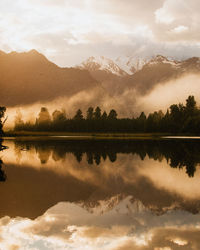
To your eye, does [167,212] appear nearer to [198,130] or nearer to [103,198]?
[103,198]

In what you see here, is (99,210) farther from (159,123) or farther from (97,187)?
(159,123)

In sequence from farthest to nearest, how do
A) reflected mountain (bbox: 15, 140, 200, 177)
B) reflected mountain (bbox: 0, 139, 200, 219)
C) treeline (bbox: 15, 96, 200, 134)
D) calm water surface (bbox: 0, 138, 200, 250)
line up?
treeline (bbox: 15, 96, 200, 134), reflected mountain (bbox: 15, 140, 200, 177), reflected mountain (bbox: 0, 139, 200, 219), calm water surface (bbox: 0, 138, 200, 250)

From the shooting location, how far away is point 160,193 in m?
21.2

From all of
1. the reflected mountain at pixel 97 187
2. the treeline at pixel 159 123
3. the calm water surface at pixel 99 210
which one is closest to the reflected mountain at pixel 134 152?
the reflected mountain at pixel 97 187

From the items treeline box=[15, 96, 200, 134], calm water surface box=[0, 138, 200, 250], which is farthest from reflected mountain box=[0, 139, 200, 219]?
treeline box=[15, 96, 200, 134]

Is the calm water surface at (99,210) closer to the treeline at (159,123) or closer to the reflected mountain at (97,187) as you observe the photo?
the reflected mountain at (97,187)

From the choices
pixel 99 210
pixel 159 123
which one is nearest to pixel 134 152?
pixel 99 210

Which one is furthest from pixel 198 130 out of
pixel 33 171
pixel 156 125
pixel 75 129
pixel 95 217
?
pixel 95 217

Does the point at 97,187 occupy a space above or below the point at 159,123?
below

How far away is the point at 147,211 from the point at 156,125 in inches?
6382

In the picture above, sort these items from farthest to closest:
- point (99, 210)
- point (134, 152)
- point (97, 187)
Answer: point (134, 152) → point (97, 187) → point (99, 210)

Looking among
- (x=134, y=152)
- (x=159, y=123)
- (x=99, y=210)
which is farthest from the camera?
(x=159, y=123)

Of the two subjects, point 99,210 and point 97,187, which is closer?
point 99,210

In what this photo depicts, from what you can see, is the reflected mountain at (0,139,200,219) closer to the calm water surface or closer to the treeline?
the calm water surface
